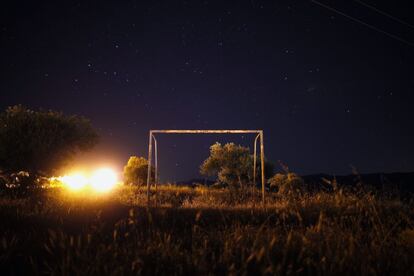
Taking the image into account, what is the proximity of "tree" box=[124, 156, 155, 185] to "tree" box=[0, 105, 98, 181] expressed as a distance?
10.7 m

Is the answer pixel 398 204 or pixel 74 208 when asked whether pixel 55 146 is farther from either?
pixel 398 204

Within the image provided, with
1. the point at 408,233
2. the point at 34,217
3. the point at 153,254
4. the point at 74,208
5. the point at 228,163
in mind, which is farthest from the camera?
the point at 228,163

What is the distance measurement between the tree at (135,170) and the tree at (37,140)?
1071 centimetres

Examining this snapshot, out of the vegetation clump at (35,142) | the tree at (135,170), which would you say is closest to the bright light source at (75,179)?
the vegetation clump at (35,142)

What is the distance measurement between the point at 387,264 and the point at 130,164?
30.7m

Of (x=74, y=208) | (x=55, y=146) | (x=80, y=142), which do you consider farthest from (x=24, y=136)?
(x=74, y=208)

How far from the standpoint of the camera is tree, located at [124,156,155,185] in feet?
102

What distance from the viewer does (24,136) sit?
18.5m

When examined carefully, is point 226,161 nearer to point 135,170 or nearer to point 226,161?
point 226,161

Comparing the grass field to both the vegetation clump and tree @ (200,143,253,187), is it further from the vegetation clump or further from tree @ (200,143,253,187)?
tree @ (200,143,253,187)

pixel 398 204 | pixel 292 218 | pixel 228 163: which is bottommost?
pixel 292 218

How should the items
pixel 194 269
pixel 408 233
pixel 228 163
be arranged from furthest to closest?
pixel 228 163 → pixel 408 233 → pixel 194 269

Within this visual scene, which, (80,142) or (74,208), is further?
(80,142)

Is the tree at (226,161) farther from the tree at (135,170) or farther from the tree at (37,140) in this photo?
the tree at (37,140)
